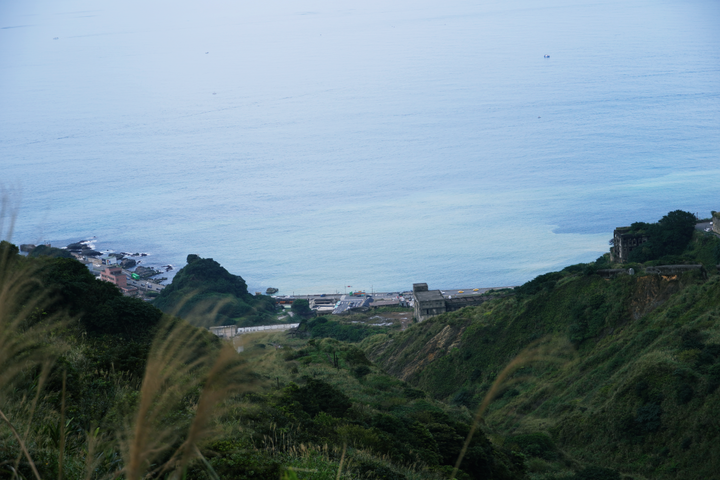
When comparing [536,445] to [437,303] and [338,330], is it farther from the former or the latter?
[338,330]

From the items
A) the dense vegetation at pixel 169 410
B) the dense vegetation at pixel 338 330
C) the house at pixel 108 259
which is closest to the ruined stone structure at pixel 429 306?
the dense vegetation at pixel 338 330

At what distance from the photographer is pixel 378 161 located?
10406 cm

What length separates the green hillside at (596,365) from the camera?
63.9 ft

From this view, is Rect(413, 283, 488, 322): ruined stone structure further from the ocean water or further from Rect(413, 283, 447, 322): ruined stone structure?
the ocean water

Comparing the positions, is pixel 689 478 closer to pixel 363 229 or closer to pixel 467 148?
pixel 363 229

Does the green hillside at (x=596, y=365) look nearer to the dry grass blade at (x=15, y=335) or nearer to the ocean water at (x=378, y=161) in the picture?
the dry grass blade at (x=15, y=335)

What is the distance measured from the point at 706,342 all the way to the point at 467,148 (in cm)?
8813

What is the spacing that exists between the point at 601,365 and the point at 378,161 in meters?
79.1

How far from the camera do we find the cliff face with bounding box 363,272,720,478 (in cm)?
1962

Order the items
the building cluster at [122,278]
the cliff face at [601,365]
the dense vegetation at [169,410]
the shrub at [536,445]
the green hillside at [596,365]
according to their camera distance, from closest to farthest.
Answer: the dense vegetation at [169,410], the green hillside at [596,365], the cliff face at [601,365], the shrub at [536,445], the building cluster at [122,278]

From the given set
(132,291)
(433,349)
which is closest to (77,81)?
(132,291)

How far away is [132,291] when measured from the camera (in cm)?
5803

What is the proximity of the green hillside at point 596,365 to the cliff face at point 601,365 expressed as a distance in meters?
0.05

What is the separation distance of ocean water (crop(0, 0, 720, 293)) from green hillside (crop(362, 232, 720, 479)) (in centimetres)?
2491
